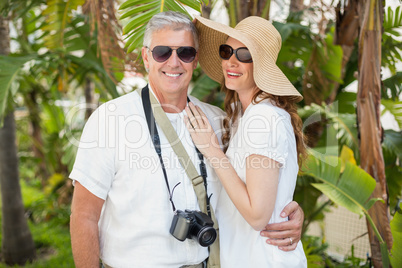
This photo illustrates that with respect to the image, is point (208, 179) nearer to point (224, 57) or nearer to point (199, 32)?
point (224, 57)

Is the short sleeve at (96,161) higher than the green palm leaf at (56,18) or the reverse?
the reverse

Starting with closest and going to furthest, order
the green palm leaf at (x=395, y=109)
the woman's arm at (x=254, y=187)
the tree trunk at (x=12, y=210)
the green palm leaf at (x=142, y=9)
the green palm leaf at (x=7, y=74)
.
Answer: the woman's arm at (x=254, y=187), the green palm leaf at (x=142, y=9), the green palm leaf at (x=7, y=74), the green palm leaf at (x=395, y=109), the tree trunk at (x=12, y=210)

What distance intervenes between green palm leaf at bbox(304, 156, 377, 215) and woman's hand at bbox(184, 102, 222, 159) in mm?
1008

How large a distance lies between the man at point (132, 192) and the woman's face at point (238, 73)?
24cm

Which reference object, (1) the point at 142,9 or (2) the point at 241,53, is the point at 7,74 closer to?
(1) the point at 142,9

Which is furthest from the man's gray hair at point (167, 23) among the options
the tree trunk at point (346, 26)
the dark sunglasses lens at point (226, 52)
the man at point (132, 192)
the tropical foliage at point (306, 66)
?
the tree trunk at point (346, 26)

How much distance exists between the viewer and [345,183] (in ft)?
8.29

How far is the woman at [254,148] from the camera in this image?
150cm

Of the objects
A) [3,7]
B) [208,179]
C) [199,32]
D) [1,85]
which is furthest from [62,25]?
[208,179]

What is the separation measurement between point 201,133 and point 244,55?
42cm

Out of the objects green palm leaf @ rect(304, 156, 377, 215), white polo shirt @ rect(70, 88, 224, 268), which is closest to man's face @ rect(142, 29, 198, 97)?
white polo shirt @ rect(70, 88, 224, 268)

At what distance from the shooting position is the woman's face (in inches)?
67.4

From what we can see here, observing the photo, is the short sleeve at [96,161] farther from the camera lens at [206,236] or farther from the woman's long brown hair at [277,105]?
the woman's long brown hair at [277,105]

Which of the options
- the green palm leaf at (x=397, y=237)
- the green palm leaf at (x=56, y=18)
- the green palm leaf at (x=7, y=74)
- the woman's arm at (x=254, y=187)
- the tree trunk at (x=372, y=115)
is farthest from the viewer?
the green palm leaf at (x=56, y=18)
